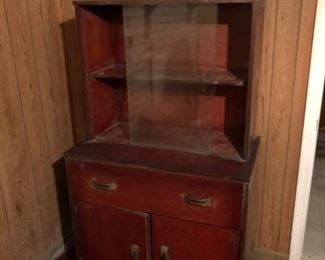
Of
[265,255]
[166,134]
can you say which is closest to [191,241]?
[166,134]

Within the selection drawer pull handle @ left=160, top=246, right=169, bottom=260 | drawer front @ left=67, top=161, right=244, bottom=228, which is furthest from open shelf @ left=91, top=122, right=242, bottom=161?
drawer pull handle @ left=160, top=246, right=169, bottom=260

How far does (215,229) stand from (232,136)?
46cm

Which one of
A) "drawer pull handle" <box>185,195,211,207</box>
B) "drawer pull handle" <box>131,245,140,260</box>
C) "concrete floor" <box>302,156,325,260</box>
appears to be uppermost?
"drawer pull handle" <box>185,195,211,207</box>

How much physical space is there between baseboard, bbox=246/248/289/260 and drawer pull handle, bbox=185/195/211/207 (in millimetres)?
750

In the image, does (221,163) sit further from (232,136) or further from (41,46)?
(41,46)

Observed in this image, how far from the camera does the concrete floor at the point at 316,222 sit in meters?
2.11

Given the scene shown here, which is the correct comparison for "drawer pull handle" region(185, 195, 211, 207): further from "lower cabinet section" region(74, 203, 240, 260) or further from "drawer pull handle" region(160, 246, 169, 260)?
"drawer pull handle" region(160, 246, 169, 260)

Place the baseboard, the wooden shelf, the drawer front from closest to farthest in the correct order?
1. the drawer front
2. the wooden shelf
3. the baseboard

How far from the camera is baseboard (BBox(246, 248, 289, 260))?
1963mm

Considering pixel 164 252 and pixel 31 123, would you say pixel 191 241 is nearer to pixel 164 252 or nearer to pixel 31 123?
pixel 164 252

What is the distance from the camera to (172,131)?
1.73 m

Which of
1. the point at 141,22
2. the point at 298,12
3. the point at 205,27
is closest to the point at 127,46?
the point at 141,22

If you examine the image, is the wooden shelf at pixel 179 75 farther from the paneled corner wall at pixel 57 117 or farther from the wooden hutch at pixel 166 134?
the paneled corner wall at pixel 57 117

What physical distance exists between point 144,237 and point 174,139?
0.47 m
